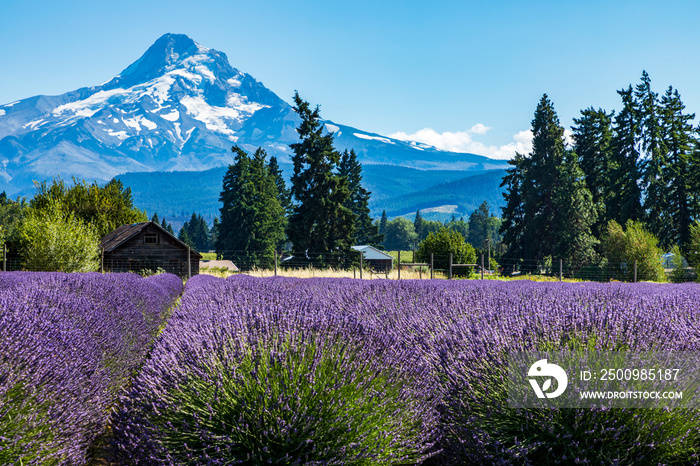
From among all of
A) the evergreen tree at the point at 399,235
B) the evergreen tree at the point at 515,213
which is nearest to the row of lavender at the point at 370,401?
the evergreen tree at the point at 515,213

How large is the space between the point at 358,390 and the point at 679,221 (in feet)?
147

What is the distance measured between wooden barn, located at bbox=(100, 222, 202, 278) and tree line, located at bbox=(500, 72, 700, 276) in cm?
2704

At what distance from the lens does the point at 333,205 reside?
36344 millimetres

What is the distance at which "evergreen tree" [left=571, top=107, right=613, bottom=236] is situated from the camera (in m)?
46.1

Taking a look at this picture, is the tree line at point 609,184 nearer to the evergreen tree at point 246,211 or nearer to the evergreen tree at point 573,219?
the evergreen tree at point 573,219

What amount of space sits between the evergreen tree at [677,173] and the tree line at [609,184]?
7 cm

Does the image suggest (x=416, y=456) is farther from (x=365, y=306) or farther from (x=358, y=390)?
(x=365, y=306)

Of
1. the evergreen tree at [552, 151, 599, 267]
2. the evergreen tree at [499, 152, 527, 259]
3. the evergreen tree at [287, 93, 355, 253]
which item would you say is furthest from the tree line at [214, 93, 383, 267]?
the evergreen tree at [552, 151, 599, 267]

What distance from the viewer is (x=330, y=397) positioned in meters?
2.79

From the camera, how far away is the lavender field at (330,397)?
8.81 ft

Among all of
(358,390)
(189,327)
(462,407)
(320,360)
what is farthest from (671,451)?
(189,327)

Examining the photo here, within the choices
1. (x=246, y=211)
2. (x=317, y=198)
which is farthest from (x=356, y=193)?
(x=317, y=198)

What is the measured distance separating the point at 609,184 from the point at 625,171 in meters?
2.07

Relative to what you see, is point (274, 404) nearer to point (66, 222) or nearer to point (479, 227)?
point (66, 222)
